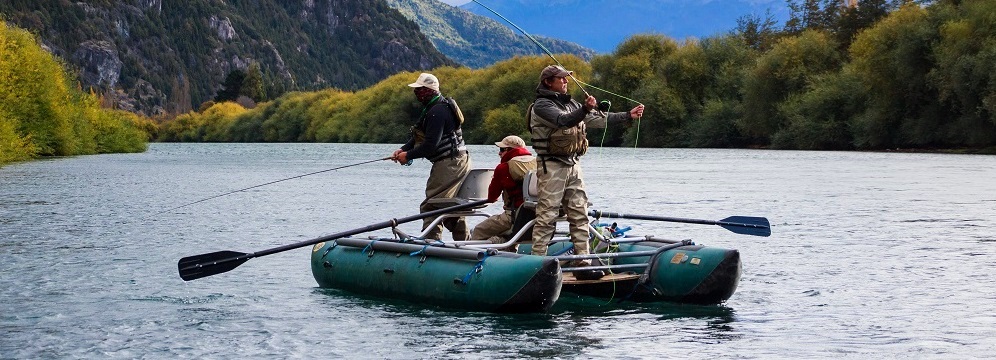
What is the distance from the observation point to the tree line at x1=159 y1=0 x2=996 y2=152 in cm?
5778

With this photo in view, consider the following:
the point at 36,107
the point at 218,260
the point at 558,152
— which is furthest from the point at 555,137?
the point at 36,107

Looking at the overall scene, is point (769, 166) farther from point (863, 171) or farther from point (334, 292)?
point (334, 292)

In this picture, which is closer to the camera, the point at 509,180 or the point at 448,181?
the point at 509,180

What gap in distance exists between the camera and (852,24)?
8456 centimetres

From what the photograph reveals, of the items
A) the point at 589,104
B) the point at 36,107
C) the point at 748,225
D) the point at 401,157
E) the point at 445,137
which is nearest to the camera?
the point at 589,104

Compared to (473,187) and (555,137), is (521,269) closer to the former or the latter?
(555,137)

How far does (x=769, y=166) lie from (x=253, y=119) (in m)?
102

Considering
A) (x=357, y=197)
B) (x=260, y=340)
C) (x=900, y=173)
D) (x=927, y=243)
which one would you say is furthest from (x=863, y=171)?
(x=260, y=340)

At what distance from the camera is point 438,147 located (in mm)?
14258

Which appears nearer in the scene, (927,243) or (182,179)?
(927,243)

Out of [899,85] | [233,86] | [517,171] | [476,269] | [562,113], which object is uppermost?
[233,86]

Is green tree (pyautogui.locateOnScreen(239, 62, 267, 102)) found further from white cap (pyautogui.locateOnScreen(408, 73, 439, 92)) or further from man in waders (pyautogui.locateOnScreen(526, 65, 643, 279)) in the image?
man in waders (pyautogui.locateOnScreen(526, 65, 643, 279))

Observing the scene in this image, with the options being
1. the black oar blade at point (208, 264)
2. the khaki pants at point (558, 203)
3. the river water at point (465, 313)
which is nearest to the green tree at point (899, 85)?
the river water at point (465, 313)

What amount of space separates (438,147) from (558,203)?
2.14 metres
